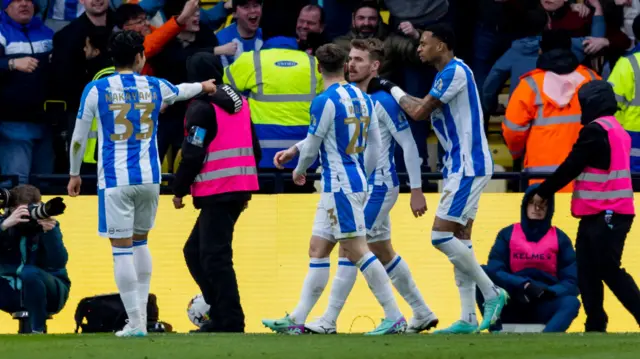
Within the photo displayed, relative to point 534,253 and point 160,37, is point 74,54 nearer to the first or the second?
point 160,37

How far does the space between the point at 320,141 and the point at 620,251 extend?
269cm

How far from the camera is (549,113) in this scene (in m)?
16.1

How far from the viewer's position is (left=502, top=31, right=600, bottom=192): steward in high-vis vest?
52.8ft

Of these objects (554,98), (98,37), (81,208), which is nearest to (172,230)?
(81,208)

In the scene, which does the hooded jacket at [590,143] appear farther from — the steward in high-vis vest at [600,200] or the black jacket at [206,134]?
the black jacket at [206,134]

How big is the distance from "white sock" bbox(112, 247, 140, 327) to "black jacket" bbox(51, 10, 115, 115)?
13.3 feet

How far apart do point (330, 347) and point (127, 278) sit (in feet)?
6.69

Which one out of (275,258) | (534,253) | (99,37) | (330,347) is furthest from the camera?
(99,37)

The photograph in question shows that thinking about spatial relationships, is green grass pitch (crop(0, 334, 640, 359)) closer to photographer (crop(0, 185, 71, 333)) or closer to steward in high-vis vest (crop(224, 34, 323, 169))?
photographer (crop(0, 185, 71, 333))

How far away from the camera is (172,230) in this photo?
655 inches

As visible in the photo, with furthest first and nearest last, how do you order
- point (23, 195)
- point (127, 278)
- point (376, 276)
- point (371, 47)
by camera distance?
1. point (23, 195)
2. point (371, 47)
3. point (376, 276)
4. point (127, 278)

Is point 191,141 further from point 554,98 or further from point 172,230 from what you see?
point 554,98

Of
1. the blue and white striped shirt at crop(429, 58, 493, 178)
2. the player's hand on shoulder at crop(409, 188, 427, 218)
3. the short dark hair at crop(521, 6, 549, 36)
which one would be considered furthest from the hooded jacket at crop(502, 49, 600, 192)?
the blue and white striped shirt at crop(429, 58, 493, 178)

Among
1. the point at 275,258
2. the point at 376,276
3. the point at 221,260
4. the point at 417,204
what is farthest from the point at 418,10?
the point at 376,276
